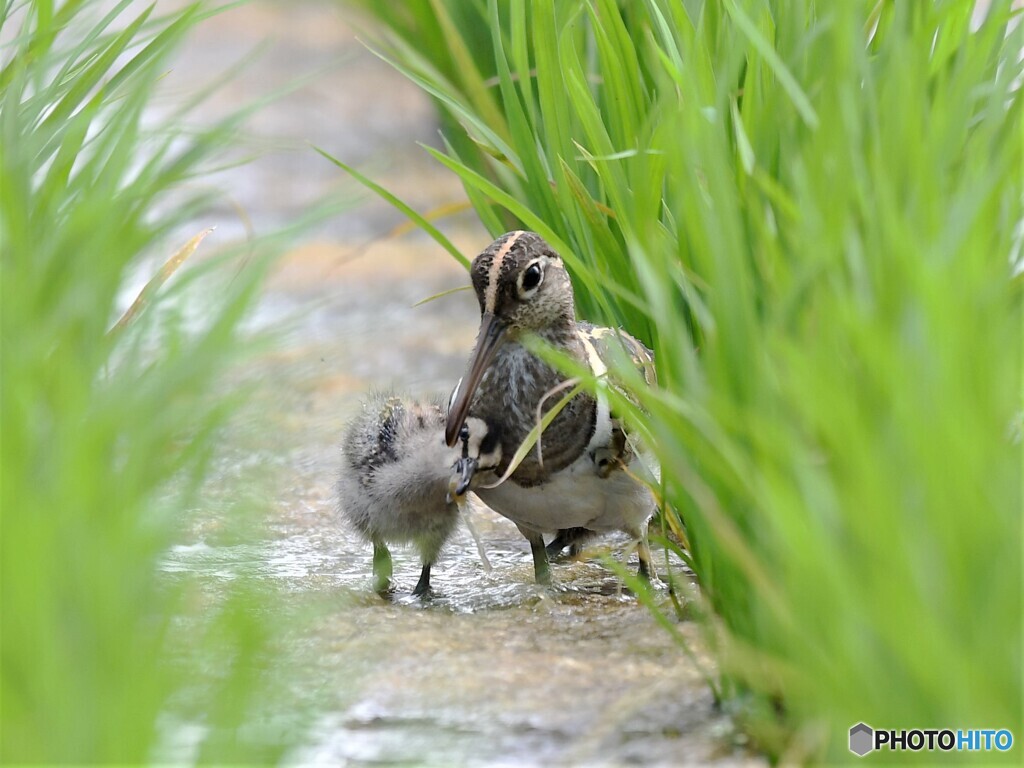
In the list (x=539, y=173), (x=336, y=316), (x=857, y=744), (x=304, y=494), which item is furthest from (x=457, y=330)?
(x=857, y=744)

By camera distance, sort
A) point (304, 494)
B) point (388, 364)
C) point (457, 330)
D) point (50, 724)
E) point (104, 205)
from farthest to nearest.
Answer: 1. point (457, 330)
2. point (388, 364)
3. point (304, 494)
4. point (104, 205)
5. point (50, 724)

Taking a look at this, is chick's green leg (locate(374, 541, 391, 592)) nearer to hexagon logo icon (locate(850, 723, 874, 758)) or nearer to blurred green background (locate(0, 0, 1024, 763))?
blurred green background (locate(0, 0, 1024, 763))

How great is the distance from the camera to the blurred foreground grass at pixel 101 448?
2.06 m

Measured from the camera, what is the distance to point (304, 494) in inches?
179

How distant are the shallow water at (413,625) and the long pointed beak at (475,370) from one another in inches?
14.4

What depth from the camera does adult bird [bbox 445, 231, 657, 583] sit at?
351 cm

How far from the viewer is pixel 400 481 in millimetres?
3760

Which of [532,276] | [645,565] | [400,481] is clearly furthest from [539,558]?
[532,276]

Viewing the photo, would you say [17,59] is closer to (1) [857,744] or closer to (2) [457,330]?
(1) [857,744]

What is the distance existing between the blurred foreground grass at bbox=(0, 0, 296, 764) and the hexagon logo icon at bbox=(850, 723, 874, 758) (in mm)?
783

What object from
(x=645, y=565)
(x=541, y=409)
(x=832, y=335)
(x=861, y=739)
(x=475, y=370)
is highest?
(x=832, y=335)

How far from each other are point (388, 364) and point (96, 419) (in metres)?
3.44

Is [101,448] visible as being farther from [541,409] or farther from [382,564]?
[382,564]

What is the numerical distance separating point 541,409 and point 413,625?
59cm
